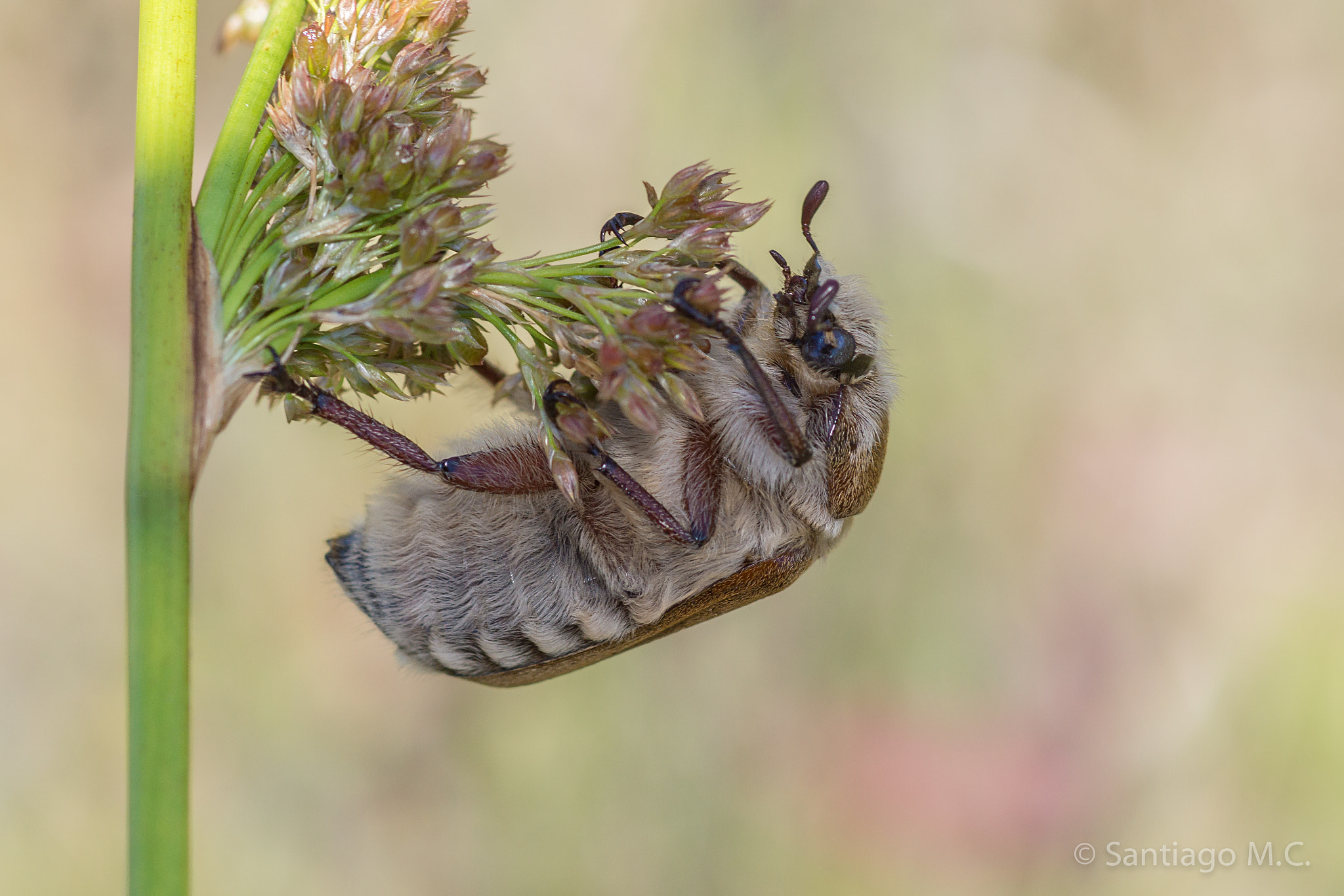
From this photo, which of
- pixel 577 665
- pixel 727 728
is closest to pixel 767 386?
pixel 577 665

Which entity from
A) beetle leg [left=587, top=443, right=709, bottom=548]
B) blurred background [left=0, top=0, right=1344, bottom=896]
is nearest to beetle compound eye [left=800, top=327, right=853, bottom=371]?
beetle leg [left=587, top=443, right=709, bottom=548]

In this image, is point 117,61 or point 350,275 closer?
point 350,275

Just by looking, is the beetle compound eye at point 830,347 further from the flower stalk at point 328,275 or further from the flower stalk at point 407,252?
the flower stalk at point 407,252

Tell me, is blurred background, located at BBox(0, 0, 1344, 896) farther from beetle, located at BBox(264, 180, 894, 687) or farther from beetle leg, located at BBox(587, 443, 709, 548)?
beetle leg, located at BBox(587, 443, 709, 548)

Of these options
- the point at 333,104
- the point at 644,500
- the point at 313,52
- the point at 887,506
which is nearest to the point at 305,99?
the point at 333,104

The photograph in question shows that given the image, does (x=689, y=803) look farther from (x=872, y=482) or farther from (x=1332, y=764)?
(x=1332, y=764)
